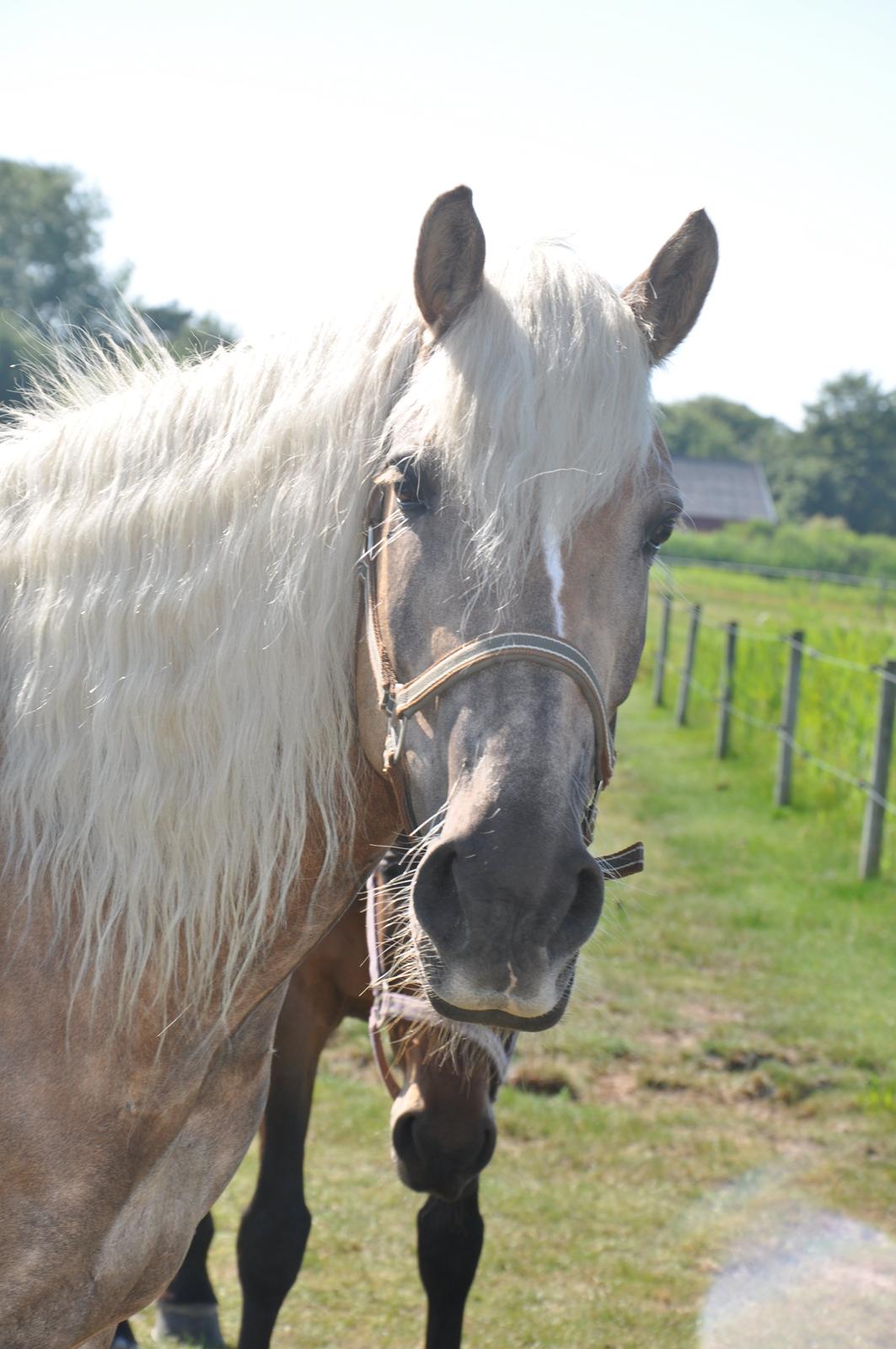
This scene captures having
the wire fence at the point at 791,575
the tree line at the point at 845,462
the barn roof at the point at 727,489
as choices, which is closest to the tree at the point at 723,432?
the tree line at the point at 845,462

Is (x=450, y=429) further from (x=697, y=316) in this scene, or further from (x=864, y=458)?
(x=864, y=458)

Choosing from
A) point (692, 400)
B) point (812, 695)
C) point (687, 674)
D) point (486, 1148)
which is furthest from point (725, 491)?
point (486, 1148)

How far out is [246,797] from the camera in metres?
1.84

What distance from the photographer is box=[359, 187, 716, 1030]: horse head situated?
1501 millimetres

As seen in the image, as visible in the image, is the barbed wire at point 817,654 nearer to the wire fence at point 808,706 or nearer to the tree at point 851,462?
the wire fence at point 808,706

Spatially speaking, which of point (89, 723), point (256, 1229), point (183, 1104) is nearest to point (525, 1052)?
point (256, 1229)

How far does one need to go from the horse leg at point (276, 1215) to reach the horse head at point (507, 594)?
1.57m

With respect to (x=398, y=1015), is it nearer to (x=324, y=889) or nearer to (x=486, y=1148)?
(x=486, y=1148)

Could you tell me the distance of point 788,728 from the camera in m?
9.30

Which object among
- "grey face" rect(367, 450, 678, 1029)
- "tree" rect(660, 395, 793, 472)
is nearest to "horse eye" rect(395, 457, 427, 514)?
"grey face" rect(367, 450, 678, 1029)

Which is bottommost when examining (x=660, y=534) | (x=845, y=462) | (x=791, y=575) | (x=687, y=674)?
(x=687, y=674)

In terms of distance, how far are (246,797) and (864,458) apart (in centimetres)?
7849

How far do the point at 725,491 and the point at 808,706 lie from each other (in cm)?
6462

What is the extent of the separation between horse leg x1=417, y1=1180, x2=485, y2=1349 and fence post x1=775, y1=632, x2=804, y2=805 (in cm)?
666
